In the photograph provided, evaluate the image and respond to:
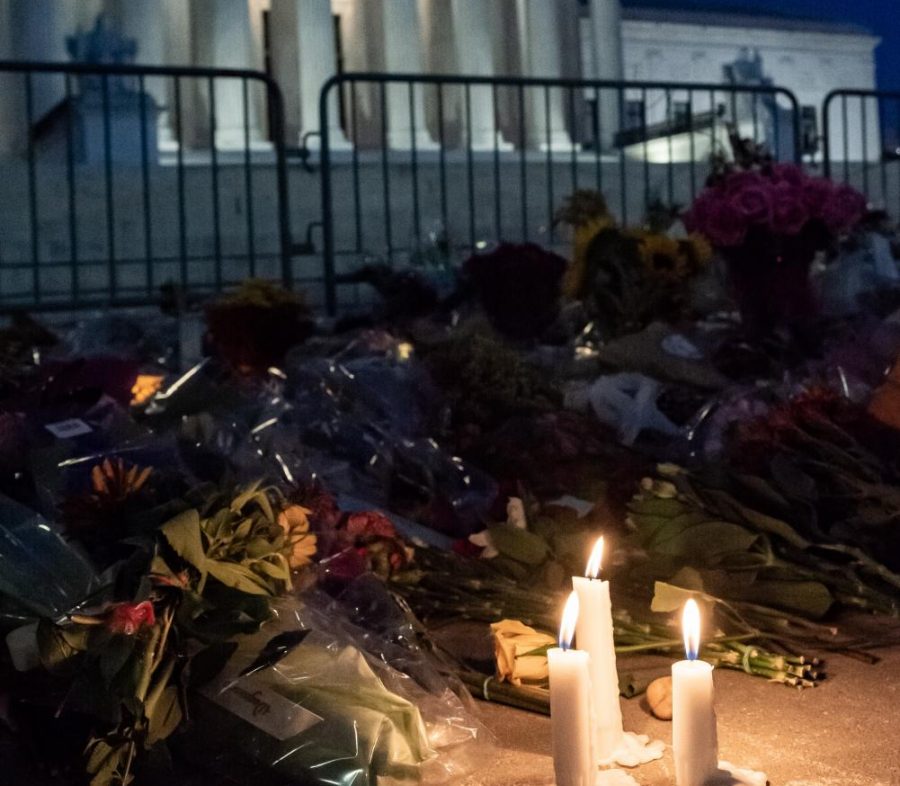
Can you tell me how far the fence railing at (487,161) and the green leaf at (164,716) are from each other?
14.8 ft

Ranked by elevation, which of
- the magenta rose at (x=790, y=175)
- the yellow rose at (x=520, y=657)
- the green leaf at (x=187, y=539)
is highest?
the magenta rose at (x=790, y=175)

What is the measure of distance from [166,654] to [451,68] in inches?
895

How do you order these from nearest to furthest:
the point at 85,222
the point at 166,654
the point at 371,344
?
the point at 166,654 → the point at 371,344 → the point at 85,222

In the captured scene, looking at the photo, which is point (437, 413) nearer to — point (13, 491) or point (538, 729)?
point (13, 491)

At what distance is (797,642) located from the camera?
2.26 meters

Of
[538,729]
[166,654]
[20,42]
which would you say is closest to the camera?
[166,654]

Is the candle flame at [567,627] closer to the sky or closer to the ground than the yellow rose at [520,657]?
closer to the sky

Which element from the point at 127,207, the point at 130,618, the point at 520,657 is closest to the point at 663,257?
the point at 520,657

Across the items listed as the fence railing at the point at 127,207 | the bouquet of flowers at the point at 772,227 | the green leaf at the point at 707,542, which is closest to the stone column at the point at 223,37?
the fence railing at the point at 127,207

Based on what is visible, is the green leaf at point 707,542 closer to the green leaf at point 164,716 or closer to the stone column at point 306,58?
the green leaf at point 164,716

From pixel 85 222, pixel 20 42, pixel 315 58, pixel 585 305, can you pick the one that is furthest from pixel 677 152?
pixel 585 305

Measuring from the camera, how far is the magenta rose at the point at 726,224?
4184 millimetres

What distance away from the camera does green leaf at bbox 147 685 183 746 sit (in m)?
1.67

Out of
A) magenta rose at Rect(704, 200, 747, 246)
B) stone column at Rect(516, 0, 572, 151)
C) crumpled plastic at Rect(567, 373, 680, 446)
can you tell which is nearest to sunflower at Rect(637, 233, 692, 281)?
magenta rose at Rect(704, 200, 747, 246)
